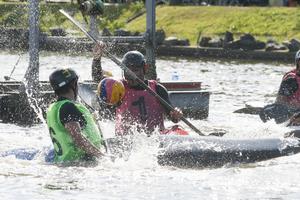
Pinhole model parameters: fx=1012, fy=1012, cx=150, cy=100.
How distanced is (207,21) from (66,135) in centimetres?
3774

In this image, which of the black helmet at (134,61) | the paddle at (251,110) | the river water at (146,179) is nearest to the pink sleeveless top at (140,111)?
the black helmet at (134,61)

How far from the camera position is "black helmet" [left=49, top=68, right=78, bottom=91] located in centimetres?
1284

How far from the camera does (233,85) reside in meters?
32.2

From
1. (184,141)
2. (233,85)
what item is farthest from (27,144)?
(233,85)

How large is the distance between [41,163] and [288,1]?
144 ft

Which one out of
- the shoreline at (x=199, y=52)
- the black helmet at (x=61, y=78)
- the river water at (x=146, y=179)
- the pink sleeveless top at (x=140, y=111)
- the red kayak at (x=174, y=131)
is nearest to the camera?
the river water at (x=146, y=179)

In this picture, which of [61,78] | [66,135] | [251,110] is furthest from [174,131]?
[251,110]

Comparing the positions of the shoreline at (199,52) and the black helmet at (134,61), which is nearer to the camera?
the black helmet at (134,61)

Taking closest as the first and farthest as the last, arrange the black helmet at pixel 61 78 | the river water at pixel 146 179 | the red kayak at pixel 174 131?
the river water at pixel 146 179
the black helmet at pixel 61 78
the red kayak at pixel 174 131

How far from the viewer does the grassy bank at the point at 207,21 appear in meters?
47.4

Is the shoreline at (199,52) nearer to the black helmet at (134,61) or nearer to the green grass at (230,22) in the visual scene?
the green grass at (230,22)

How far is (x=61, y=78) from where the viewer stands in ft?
42.1

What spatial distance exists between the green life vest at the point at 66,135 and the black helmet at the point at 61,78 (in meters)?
0.23

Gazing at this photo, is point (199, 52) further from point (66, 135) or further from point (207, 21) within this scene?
point (66, 135)
